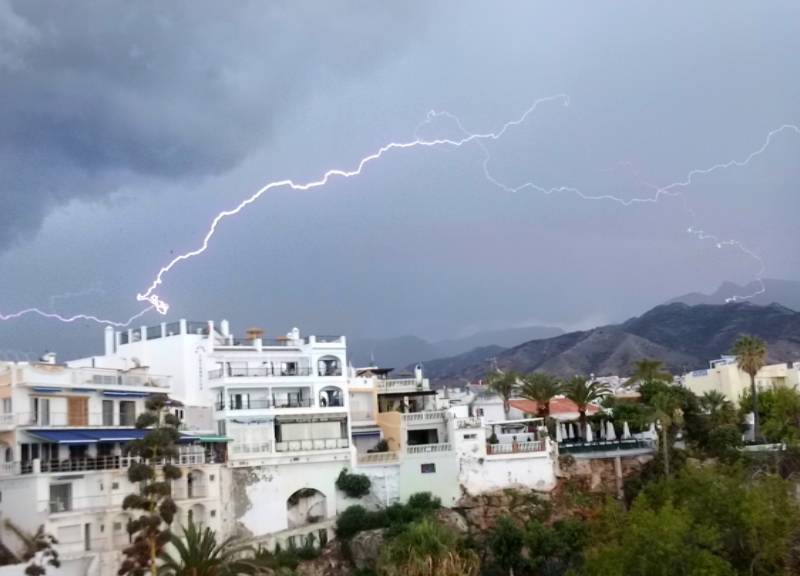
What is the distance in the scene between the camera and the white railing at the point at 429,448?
44812 mm

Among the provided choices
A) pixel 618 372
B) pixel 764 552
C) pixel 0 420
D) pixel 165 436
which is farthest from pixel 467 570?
pixel 618 372

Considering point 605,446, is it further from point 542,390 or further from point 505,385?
point 505,385

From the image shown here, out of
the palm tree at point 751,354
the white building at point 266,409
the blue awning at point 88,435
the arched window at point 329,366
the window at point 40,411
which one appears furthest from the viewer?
the palm tree at point 751,354

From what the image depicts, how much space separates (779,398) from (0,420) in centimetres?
4557

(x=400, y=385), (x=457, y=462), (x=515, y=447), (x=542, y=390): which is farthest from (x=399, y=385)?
(x=515, y=447)

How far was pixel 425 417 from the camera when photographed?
157 feet

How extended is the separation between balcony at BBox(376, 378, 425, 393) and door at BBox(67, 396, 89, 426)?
1923cm

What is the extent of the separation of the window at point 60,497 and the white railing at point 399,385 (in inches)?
850

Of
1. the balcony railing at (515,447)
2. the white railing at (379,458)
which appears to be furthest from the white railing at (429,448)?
the balcony railing at (515,447)

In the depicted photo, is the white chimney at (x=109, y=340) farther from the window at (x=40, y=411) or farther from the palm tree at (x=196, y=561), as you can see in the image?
the palm tree at (x=196, y=561)

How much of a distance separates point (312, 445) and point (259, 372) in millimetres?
4688

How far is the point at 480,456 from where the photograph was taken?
1754 inches

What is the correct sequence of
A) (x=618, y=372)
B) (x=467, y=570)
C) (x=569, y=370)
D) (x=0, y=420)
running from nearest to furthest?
(x=0, y=420) → (x=467, y=570) → (x=618, y=372) → (x=569, y=370)

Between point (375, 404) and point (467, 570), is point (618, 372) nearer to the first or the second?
point (375, 404)
